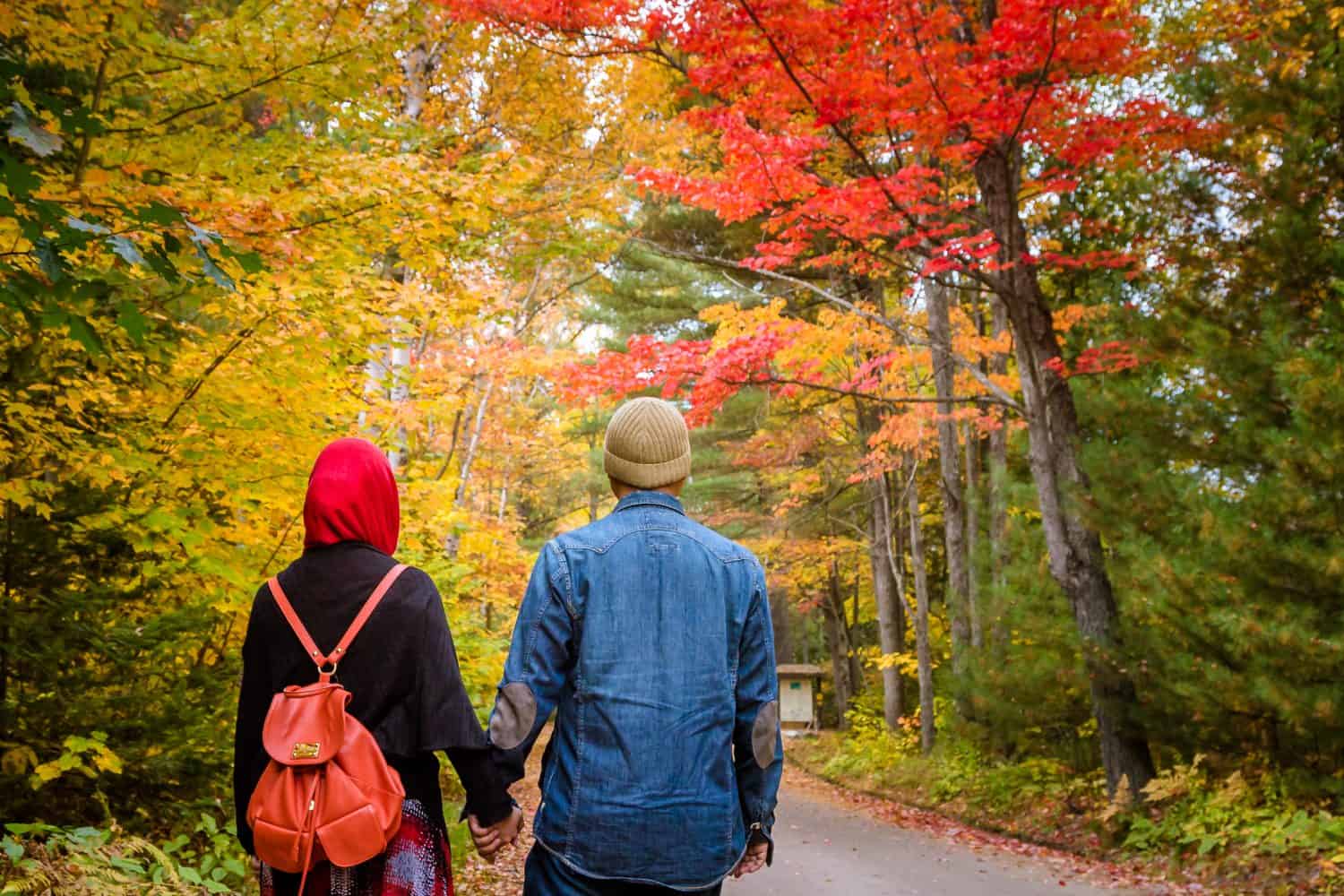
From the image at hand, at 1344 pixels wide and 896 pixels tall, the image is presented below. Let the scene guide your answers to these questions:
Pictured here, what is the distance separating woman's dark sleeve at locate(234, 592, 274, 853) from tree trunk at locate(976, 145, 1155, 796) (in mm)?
7746

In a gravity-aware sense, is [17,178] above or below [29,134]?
below

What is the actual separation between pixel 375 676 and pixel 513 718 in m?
0.35

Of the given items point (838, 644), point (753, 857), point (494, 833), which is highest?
point (494, 833)

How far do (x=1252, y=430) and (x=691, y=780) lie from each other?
623 centimetres

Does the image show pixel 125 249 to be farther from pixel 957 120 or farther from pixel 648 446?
pixel 957 120

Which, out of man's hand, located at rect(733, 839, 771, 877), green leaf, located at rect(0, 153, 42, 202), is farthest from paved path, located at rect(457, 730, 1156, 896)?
green leaf, located at rect(0, 153, 42, 202)

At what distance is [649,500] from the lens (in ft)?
8.83

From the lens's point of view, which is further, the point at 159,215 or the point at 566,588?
the point at 159,215

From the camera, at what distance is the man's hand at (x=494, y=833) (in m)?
2.48

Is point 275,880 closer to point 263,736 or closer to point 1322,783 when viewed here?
point 263,736

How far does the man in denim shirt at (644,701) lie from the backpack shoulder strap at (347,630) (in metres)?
0.35

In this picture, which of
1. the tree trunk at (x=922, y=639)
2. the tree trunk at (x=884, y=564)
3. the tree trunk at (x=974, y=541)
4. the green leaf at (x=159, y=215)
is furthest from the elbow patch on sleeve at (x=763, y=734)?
the tree trunk at (x=884, y=564)

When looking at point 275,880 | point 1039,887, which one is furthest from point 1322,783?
point 275,880

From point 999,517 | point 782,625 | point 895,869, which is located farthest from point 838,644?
point 895,869
